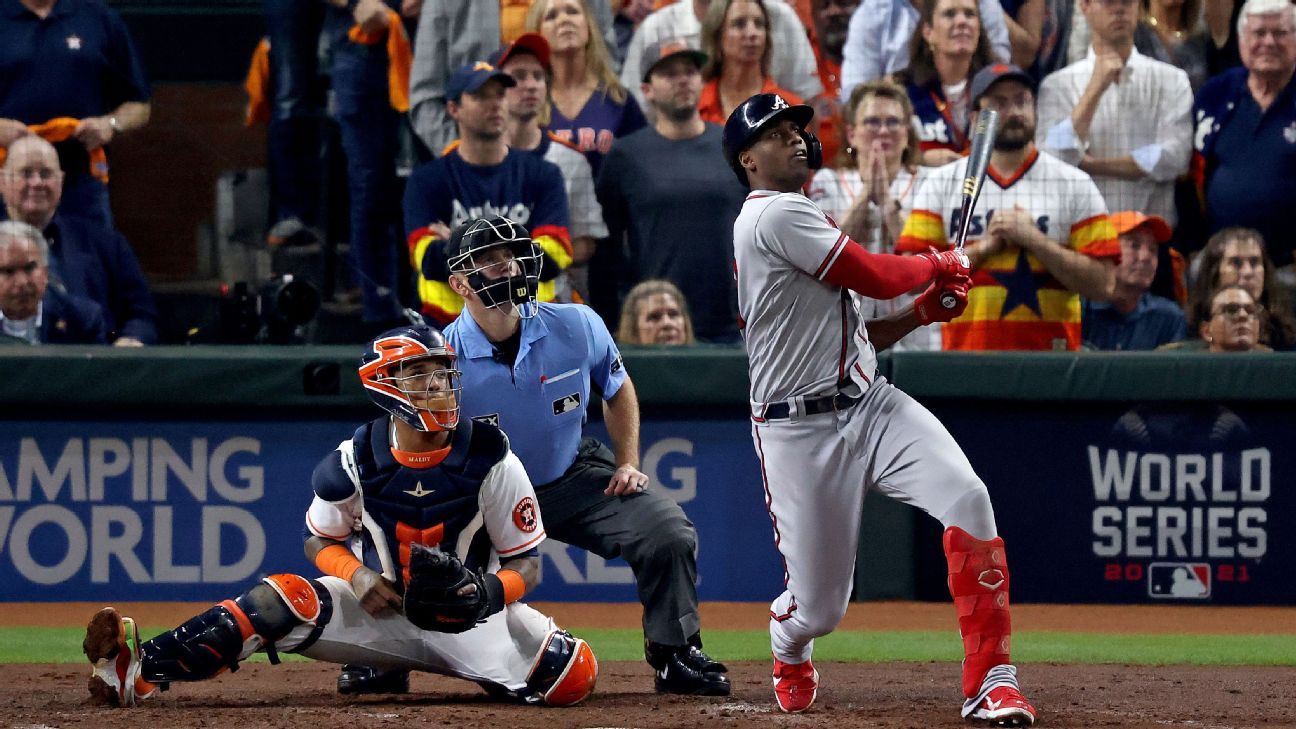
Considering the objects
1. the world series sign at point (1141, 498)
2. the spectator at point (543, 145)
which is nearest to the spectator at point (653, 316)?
the spectator at point (543, 145)

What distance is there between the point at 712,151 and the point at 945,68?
1.20 meters

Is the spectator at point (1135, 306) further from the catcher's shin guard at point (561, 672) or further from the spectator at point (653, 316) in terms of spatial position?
Result: the catcher's shin guard at point (561, 672)

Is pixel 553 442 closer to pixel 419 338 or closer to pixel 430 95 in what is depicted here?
pixel 419 338

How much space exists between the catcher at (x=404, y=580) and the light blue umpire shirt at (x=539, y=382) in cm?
52

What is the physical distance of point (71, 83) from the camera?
27.2 feet

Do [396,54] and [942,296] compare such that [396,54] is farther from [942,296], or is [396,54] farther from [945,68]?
[942,296]

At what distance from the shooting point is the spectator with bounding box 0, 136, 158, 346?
7.74 meters

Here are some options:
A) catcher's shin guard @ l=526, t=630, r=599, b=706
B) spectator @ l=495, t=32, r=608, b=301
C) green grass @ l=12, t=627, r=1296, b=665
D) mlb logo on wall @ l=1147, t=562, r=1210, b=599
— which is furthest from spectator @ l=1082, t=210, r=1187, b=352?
catcher's shin guard @ l=526, t=630, r=599, b=706

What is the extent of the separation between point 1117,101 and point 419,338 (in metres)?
4.23

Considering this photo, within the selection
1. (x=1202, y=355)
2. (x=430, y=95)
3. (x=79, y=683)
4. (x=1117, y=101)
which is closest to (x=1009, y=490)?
(x=1202, y=355)

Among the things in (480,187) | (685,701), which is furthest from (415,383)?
(480,187)

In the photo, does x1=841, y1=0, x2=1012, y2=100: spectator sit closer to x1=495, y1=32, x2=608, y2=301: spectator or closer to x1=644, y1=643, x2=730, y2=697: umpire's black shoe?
x1=495, y1=32, x2=608, y2=301: spectator

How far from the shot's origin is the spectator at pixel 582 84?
818cm

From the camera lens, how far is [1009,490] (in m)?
7.63
